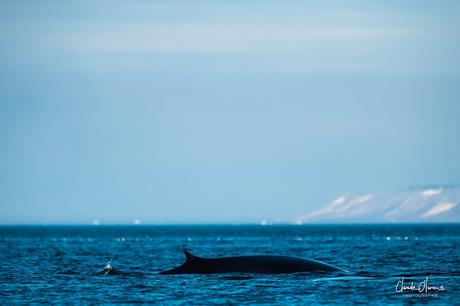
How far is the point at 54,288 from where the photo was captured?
39938mm

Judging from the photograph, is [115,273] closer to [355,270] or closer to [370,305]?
[355,270]

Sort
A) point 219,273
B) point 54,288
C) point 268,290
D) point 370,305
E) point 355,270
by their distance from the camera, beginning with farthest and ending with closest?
point 355,270, point 219,273, point 54,288, point 268,290, point 370,305

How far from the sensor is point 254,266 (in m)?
44.0

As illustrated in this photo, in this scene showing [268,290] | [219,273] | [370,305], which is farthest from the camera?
[219,273]

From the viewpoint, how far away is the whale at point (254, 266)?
43.5 m

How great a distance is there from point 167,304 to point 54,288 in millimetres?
7745

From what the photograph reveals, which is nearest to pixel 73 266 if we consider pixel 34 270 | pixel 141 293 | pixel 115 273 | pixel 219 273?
pixel 34 270

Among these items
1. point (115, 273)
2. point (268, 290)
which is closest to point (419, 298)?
point (268, 290)

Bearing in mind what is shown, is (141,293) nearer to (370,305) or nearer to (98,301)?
(98,301)

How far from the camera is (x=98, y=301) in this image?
115ft

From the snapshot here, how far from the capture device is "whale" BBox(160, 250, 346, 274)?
43.5m

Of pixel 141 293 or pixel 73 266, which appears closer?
pixel 141 293

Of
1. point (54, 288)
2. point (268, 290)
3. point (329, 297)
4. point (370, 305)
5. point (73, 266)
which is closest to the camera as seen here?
point (370, 305)

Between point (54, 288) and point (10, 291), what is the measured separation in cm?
168
